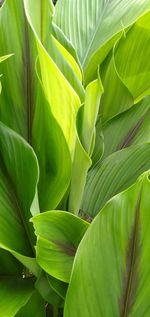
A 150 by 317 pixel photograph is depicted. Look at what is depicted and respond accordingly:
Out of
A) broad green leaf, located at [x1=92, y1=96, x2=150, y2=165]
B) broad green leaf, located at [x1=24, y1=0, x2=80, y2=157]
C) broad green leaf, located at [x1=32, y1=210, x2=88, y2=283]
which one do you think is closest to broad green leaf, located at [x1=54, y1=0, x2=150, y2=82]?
broad green leaf, located at [x1=92, y1=96, x2=150, y2=165]

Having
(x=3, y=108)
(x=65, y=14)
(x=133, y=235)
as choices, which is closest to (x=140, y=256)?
(x=133, y=235)

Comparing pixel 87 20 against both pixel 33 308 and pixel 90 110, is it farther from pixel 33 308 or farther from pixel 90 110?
pixel 33 308

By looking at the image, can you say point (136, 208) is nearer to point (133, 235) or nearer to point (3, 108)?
point (133, 235)

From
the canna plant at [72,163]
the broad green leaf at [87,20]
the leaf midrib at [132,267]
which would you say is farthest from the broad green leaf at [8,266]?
the broad green leaf at [87,20]

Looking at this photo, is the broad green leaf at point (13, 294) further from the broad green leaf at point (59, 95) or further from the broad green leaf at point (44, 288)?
the broad green leaf at point (59, 95)

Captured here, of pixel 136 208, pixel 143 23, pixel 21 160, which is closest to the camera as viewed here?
pixel 136 208

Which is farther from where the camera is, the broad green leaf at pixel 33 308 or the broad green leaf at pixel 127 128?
the broad green leaf at pixel 127 128

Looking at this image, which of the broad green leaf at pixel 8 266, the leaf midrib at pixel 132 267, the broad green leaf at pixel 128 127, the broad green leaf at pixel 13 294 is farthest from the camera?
the broad green leaf at pixel 128 127
